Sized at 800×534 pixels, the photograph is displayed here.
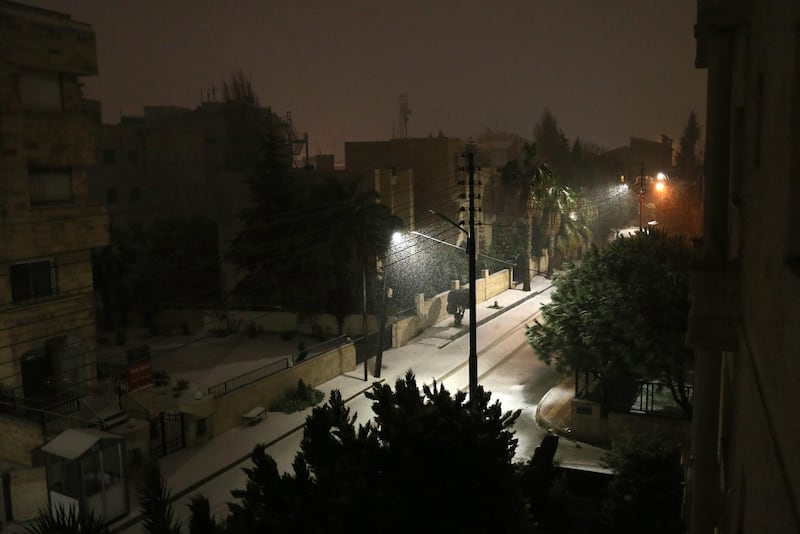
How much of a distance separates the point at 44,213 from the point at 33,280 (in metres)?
2.05

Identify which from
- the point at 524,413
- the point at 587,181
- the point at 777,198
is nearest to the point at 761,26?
the point at 777,198

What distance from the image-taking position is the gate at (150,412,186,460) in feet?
64.8

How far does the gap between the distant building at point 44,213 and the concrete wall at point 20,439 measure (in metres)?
1.65

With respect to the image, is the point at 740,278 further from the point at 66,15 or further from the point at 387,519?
the point at 66,15

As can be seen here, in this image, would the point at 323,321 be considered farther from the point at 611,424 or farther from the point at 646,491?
the point at 646,491

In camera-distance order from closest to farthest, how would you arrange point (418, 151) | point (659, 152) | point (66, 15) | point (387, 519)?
point (387, 519)
point (66, 15)
point (418, 151)
point (659, 152)

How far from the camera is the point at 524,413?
75.7ft

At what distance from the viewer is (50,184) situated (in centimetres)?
2219

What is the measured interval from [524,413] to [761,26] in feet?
60.7

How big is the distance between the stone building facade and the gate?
3.75m

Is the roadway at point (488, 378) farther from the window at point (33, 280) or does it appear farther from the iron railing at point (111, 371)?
the window at point (33, 280)

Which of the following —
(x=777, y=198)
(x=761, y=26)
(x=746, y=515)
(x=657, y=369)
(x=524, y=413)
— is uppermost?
(x=761, y=26)

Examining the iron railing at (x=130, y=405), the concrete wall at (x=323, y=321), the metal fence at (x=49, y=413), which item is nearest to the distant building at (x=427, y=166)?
the concrete wall at (x=323, y=321)

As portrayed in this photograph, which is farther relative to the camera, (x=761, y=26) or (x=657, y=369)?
(x=657, y=369)
